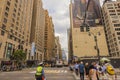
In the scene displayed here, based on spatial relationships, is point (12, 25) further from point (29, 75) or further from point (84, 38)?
point (29, 75)

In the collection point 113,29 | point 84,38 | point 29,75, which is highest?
point 113,29

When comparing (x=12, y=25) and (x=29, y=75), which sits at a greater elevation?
(x=12, y=25)

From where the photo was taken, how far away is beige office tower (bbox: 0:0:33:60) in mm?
46469

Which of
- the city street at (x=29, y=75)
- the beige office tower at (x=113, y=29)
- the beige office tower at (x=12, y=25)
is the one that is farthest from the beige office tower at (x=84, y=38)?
the city street at (x=29, y=75)

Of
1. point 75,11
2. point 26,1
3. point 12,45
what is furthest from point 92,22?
point 12,45

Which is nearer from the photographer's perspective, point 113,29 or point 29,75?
point 29,75

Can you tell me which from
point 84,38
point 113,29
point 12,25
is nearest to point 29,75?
point 12,25

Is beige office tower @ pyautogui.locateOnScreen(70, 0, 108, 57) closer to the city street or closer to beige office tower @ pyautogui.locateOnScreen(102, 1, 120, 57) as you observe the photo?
beige office tower @ pyautogui.locateOnScreen(102, 1, 120, 57)

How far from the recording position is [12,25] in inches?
2160

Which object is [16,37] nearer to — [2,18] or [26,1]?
[2,18]

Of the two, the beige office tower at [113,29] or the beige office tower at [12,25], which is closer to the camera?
the beige office tower at [12,25]

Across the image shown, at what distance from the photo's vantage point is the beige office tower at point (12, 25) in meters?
46.5

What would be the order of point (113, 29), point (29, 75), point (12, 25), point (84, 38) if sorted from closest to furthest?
point (29, 75)
point (12, 25)
point (113, 29)
point (84, 38)

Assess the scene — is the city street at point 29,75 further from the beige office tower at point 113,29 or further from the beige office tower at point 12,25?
the beige office tower at point 113,29
